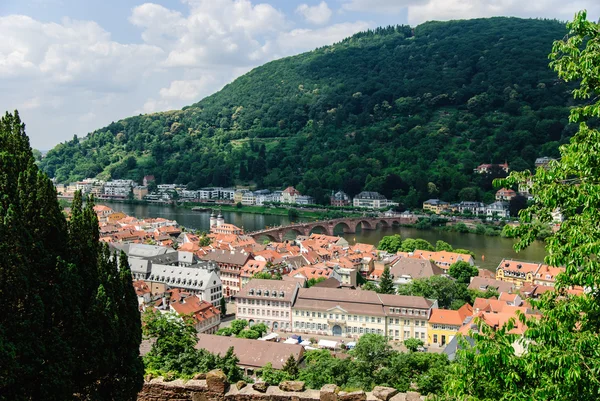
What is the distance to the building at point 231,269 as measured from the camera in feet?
138

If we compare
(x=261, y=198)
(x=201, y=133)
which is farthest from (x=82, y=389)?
(x=201, y=133)

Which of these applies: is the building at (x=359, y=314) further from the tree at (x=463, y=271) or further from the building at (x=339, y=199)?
the building at (x=339, y=199)

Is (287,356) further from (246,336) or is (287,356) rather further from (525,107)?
(525,107)

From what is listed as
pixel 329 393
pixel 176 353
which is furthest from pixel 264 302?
pixel 329 393

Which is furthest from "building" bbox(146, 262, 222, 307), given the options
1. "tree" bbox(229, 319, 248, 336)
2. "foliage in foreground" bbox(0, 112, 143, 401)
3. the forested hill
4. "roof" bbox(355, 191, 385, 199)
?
"roof" bbox(355, 191, 385, 199)

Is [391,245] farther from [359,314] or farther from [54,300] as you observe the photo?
[54,300]

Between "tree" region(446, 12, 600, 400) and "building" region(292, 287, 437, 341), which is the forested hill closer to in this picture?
"building" region(292, 287, 437, 341)

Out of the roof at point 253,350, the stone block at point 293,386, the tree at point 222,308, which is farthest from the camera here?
the tree at point 222,308

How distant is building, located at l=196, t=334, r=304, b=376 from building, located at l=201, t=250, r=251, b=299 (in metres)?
17.4

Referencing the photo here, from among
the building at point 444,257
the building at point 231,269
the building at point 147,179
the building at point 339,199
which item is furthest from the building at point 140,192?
the building at point 444,257

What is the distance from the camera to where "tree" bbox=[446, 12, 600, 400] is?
478cm

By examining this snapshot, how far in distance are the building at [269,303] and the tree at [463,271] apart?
13356 mm

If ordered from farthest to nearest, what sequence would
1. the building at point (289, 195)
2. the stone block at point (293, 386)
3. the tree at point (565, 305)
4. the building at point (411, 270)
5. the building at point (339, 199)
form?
the building at point (289, 195) → the building at point (339, 199) → the building at point (411, 270) → the stone block at point (293, 386) → the tree at point (565, 305)

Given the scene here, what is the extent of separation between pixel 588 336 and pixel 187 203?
108285 millimetres
